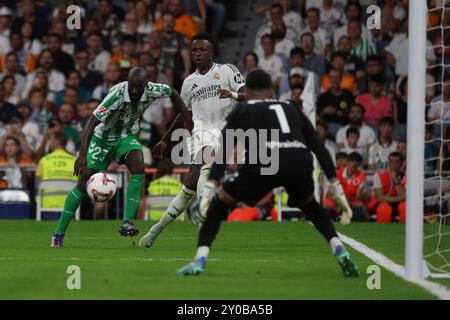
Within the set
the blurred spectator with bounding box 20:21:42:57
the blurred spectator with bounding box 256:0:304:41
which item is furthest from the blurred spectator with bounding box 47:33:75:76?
the blurred spectator with bounding box 256:0:304:41

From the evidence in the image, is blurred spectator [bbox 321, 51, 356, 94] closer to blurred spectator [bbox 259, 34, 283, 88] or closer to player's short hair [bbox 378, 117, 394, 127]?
blurred spectator [bbox 259, 34, 283, 88]

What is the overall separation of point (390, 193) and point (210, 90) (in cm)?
622

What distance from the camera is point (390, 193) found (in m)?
18.9

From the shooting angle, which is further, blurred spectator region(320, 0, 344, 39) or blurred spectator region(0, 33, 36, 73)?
blurred spectator region(0, 33, 36, 73)

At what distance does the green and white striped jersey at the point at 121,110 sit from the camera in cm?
1301

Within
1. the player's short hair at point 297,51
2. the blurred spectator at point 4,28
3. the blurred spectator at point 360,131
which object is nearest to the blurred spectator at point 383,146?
the blurred spectator at point 360,131

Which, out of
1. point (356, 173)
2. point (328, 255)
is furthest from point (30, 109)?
point (328, 255)

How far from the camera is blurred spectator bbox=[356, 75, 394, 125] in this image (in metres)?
20.6

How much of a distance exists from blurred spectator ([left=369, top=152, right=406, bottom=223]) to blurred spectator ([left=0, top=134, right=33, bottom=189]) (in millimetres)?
5898

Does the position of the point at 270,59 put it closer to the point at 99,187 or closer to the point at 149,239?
the point at 99,187

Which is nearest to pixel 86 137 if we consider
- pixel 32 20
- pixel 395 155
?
pixel 395 155

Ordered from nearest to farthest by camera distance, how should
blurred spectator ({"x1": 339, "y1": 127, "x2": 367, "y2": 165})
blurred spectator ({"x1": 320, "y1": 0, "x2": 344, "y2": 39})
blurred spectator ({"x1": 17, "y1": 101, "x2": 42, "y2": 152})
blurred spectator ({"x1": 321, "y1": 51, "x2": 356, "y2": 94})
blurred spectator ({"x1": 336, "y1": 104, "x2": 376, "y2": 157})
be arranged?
blurred spectator ({"x1": 339, "y1": 127, "x2": 367, "y2": 165}) < blurred spectator ({"x1": 336, "y1": 104, "x2": 376, "y2": 157}) < blurred spectator ({"x1": 17, "y1": 101, "x2": 42, "y2": 152}) < blurred spectator ({"x1": 321, "y1": 51, "x2": 356, "y2": 94}) < blurred spectator ({"x1": 320, "y1": 0, "x2": 344, "y2": 39})

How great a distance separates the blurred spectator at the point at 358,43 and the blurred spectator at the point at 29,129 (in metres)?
5.95
